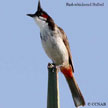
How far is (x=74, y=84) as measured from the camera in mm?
7105

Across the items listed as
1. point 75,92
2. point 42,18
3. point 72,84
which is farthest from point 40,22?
point 75,92

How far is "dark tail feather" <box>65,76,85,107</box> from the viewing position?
6.51 meters

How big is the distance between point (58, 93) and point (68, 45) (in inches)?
128

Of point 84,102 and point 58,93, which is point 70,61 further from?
point 58,93

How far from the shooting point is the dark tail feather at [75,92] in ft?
21.4

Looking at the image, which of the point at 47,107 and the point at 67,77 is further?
the point at 67,77

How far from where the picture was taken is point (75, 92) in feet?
22.9

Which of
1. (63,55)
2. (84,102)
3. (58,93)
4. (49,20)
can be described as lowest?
(84,102)

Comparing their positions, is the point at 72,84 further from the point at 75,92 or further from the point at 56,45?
the point at 56,45

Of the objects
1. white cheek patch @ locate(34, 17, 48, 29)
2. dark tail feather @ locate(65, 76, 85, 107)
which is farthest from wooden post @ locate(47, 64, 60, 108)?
white cheek patch @ locate(34, 17, 48, 29)

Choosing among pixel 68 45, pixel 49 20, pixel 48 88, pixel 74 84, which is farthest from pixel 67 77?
pixel 48 88

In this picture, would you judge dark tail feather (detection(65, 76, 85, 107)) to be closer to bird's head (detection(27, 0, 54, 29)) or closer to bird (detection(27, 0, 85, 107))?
bird (detection(27, 0, 85, 107))

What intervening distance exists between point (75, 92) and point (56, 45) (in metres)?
1.03

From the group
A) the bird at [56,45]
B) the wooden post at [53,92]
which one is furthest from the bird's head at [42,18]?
the wooden post at [53,92]
